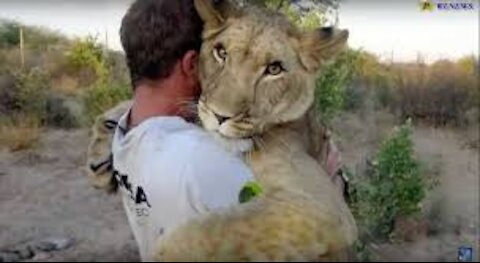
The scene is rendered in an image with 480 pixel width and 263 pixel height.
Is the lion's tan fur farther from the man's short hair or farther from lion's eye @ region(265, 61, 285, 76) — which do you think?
the man's short hair

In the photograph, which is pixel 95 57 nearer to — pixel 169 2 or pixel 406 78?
pixel 406 78

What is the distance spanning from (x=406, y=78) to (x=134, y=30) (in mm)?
3732

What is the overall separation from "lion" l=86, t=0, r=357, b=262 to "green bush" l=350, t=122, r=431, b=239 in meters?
2.81

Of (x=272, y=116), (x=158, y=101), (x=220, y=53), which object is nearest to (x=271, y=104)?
(x=272, y=116)

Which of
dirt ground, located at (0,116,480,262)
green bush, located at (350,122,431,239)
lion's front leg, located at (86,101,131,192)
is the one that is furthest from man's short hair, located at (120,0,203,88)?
green bush, located at (350,122,431,239)

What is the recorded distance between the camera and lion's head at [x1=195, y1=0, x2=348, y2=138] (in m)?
1.48

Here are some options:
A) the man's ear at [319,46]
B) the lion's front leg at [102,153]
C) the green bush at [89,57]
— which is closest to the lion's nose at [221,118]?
the man's ear at [319,46]

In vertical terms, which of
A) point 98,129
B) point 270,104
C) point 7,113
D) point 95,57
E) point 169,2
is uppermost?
point 169,2

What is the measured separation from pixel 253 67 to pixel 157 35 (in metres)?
0.39

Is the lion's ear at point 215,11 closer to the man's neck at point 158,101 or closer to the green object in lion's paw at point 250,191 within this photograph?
the man's neck at point 158,101

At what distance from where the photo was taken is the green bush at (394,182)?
449cm

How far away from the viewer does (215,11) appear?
157 cm

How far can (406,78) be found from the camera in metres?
5.39

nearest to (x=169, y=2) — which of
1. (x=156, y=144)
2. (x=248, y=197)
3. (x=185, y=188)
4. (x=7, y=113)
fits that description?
(x=156, y=144)
